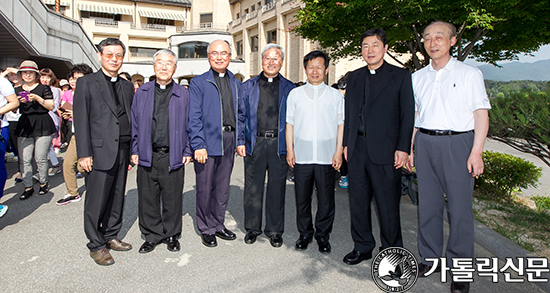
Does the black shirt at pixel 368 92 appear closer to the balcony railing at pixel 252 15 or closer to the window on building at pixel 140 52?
the balcony railing at pixel 252 15

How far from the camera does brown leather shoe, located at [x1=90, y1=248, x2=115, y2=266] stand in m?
3.48

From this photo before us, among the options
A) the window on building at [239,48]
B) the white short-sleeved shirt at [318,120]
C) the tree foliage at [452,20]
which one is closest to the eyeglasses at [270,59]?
the white short-sleeved shirt at [318,120]

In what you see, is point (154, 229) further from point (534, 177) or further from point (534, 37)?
point (534, 37)

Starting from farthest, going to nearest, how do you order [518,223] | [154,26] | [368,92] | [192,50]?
1. [154,26]
2. [192,50]
3. [518,223]
4. [368,92]

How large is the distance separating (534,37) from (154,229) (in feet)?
32.5

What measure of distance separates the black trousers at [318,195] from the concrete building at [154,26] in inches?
1357

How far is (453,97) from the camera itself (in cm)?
306

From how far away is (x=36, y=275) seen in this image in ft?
10.6

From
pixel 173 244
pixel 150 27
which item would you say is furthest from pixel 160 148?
pixel 150 27

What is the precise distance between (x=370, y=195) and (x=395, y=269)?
2.48 ft

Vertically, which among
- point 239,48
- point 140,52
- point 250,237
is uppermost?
point 140,52

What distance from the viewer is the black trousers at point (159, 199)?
386 cm

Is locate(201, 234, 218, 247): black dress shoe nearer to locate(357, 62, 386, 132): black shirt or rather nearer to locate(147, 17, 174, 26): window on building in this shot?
locate(357, 62, 386, 132): black shirt

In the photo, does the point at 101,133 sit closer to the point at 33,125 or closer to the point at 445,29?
the point at 33,125
